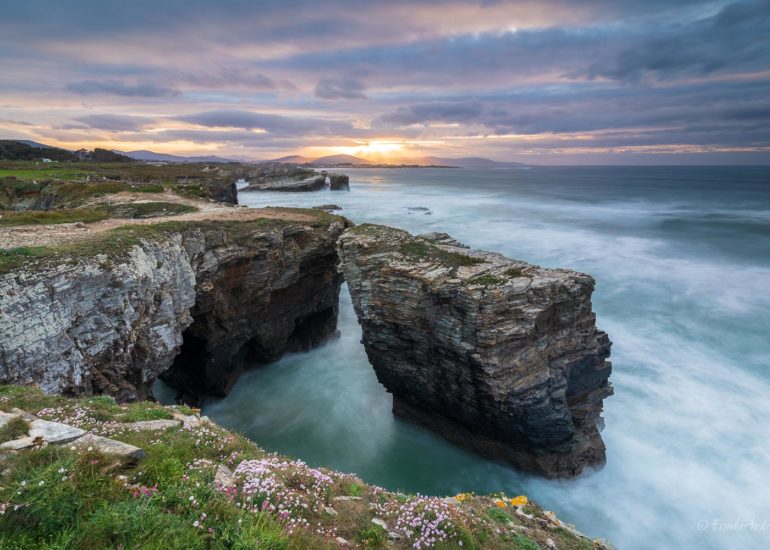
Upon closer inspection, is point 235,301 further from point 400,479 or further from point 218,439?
Result: point 218,439

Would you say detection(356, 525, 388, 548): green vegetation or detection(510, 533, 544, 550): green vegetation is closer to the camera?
detection(356, 525, 388, 548): green vegetation

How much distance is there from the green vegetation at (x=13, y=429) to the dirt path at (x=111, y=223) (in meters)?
9.26

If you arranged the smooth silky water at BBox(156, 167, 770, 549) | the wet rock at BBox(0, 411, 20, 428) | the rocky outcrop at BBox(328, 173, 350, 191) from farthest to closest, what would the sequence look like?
the rocky outcrop at BBox(328, 173, 350, 191)
the smooth silky water at BBox(156, 167, 770, 549)
the wet rock at BBox(0, 411, 20, 428)

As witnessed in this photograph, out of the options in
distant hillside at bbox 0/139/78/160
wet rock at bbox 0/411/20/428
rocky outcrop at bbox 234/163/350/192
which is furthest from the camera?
rocky outcrop at bbox 234/163/350/192

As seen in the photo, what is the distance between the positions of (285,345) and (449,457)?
10.9m

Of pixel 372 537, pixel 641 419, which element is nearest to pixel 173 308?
pixel 372 537

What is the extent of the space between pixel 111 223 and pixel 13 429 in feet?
51.7

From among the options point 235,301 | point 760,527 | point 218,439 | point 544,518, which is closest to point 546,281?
point 544,518

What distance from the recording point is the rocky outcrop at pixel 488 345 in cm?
1408

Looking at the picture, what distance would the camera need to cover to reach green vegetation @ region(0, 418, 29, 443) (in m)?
5.68

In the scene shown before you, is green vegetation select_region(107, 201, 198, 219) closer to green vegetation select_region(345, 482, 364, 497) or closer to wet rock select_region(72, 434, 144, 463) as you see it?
wet rock select_region(72, 434, 144, 463)

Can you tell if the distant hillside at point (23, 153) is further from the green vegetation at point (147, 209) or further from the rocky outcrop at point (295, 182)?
the green vegetation at point (147, 209)

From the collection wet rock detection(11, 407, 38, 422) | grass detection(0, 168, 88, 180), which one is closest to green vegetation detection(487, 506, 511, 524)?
wet rock detection(11, 407, 38, 422)

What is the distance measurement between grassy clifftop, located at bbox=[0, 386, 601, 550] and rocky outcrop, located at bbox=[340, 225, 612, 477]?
5.98m
